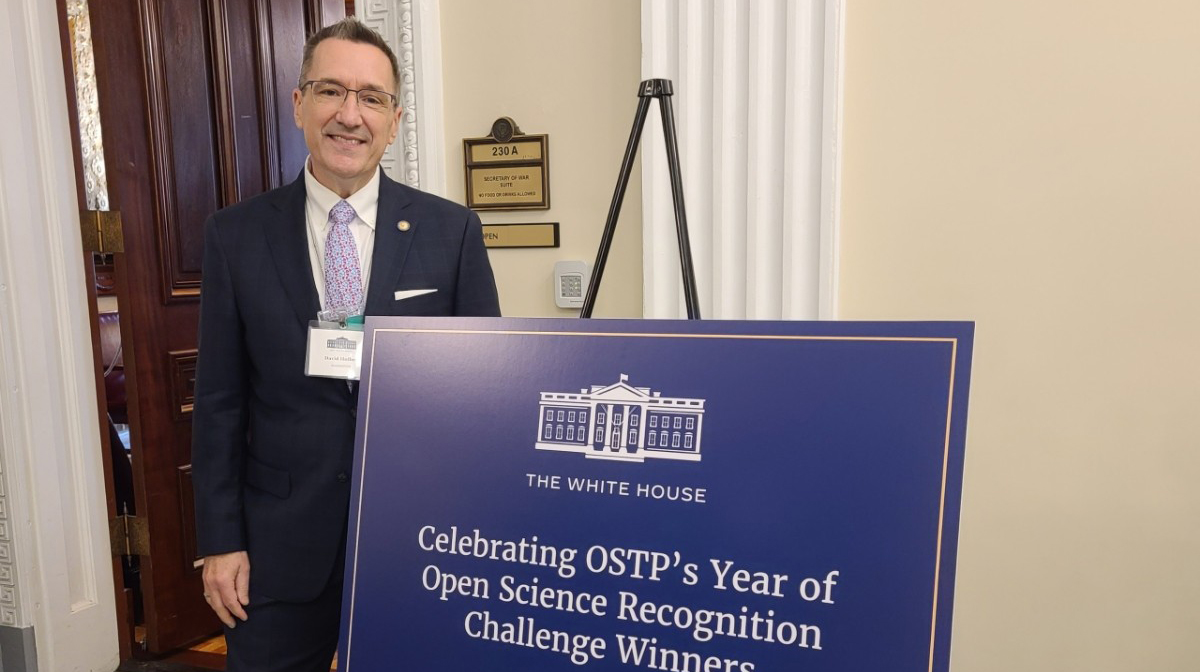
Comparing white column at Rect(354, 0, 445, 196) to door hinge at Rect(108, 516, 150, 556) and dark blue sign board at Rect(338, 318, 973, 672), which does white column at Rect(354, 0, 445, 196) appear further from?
door hinge at Rect(108, 516, 150, 556)

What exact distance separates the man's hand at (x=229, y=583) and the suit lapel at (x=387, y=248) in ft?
1.69

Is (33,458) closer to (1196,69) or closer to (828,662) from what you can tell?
(828,662)

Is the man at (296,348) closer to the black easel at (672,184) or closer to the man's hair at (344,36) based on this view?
the man's hair at (344,36)

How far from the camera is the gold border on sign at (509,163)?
227cm

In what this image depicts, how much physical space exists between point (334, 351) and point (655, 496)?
0.68 m

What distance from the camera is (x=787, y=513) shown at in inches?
36.8

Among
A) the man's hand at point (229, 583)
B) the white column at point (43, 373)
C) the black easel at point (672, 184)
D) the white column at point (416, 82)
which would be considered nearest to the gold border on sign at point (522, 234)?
the white column at point (416, 82)

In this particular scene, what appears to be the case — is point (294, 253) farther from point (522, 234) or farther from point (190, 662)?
point (190, 662)

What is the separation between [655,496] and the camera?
0.99 metres

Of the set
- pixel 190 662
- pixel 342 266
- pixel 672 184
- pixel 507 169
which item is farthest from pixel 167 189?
pixel 672 184

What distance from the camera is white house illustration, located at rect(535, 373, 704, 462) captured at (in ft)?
3.26

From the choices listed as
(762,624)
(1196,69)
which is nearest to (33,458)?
(762,624)

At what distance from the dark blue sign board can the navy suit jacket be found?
31 cm

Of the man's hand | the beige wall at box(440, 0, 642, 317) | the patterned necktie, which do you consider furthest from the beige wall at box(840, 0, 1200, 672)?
the man's hand
